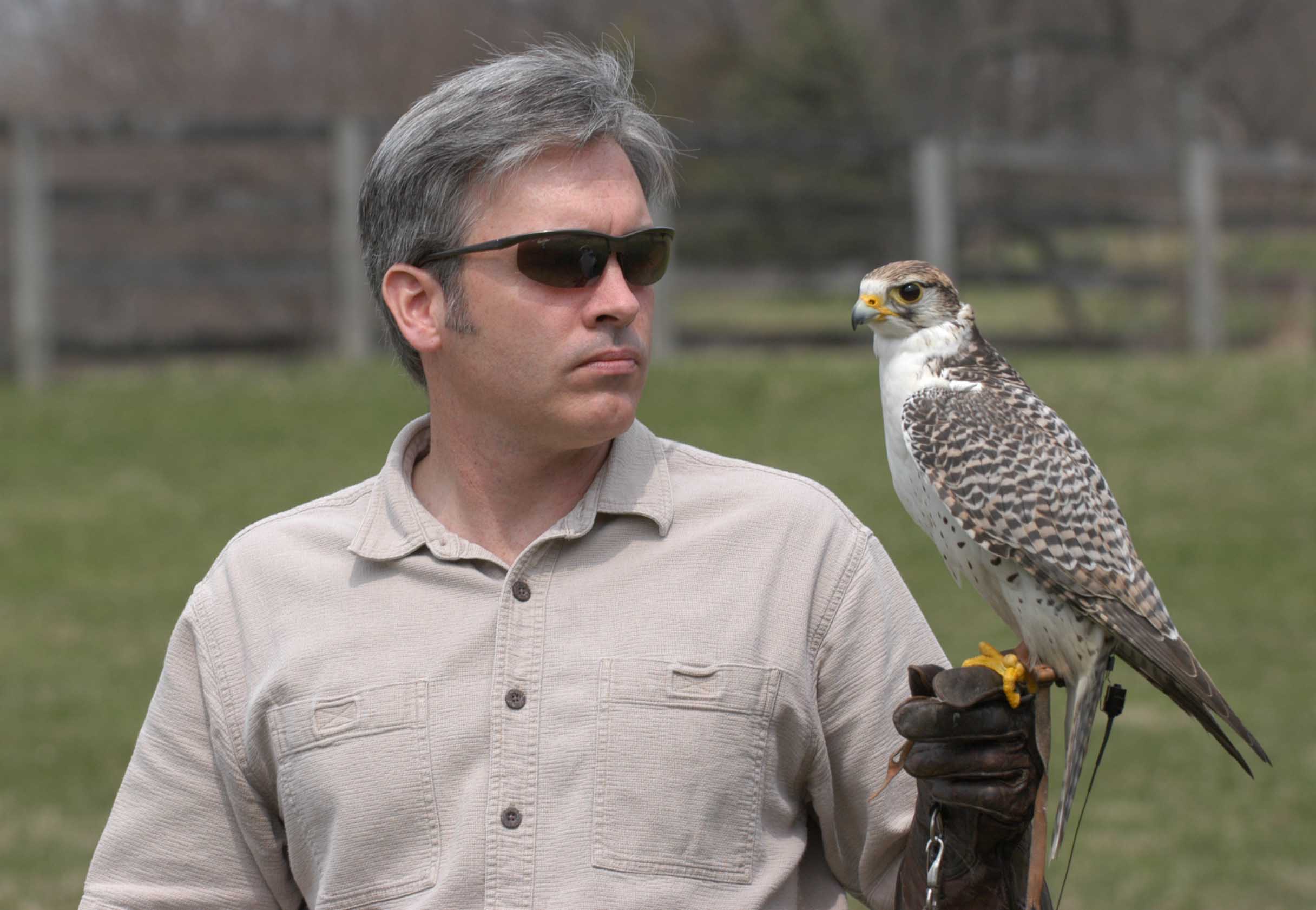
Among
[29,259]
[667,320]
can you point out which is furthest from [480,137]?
[29,259]

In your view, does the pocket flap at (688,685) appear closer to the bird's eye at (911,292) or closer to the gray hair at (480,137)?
the gray hair at (480,137)

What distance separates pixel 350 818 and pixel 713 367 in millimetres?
8258

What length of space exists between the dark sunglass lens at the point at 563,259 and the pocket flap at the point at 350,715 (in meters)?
0.54

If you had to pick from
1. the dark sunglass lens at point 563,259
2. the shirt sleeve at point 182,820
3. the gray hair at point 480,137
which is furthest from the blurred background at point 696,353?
the dark sunglass lens at point 563,259

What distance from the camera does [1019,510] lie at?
2.28 meters

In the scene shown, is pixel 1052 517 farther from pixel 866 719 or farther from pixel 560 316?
pixel 560 316

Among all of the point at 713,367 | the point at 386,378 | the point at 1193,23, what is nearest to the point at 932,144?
the point at 713,367

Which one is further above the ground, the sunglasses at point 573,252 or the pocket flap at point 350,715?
the sunglasses at point 573,252

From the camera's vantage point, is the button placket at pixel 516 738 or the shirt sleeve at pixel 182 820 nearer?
the button placket at pixel 516 738

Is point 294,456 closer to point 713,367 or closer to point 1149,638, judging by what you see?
point 713,367

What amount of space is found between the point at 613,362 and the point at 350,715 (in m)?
0.57

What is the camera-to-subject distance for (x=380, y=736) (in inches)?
83.9

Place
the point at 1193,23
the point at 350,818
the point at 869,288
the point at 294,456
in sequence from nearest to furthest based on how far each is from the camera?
the point at 350,818, the point at 869,288, the point at 294,456, the point at 1193,23

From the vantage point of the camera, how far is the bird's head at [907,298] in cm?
237
